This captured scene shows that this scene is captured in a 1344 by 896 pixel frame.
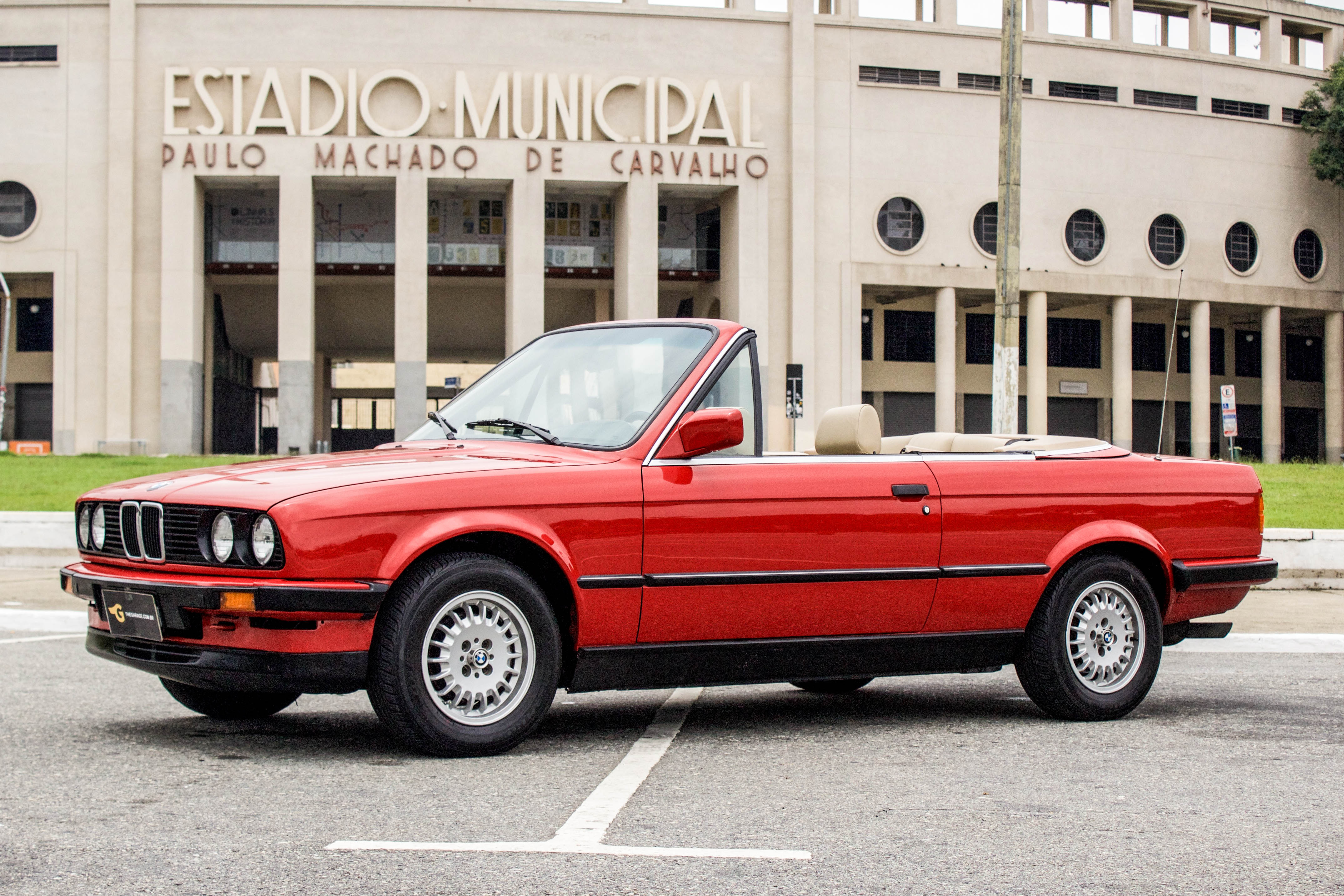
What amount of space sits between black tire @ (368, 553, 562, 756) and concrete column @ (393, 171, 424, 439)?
139ft

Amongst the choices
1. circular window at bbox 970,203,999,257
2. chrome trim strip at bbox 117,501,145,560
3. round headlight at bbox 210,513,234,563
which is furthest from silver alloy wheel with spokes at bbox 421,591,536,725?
circular window at bbox 970,203,999,257

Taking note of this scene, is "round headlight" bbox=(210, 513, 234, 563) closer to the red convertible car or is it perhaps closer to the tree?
the red convertible car

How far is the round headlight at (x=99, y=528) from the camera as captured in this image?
5.64 m

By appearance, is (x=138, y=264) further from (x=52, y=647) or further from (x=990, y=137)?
(x=52, y=647)

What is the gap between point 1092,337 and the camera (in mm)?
58375

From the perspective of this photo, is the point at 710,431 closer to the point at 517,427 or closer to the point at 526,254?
the point at 517,427

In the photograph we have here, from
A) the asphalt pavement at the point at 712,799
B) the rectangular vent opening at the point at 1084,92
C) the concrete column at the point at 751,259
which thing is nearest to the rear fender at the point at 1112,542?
the asphalt pavement at the point at 712,799

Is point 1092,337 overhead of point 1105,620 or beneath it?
overhead

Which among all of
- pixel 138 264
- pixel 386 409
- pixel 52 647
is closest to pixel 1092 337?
pixel 386 409

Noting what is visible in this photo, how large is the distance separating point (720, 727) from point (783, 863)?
2.44 metres

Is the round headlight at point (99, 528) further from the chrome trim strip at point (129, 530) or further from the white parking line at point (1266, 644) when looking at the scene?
the white parking line at point (1266, 644)

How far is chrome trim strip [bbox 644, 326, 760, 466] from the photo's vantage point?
5.80 m

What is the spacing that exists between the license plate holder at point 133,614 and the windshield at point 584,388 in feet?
4.91

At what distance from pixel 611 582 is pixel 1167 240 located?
5219 cm
